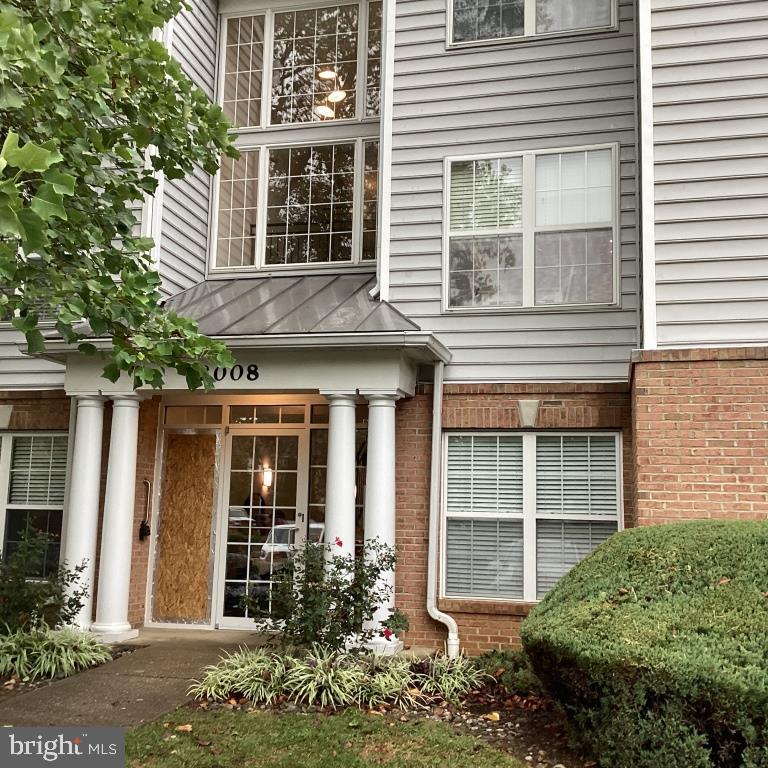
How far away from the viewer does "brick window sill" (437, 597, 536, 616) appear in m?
7.74

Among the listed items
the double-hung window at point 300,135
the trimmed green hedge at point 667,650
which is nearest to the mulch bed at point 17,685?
the trimmed green hedge at point 667,650

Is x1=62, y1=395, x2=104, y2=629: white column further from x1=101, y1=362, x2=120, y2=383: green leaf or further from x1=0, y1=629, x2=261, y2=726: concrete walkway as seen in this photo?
x1=101, y1=362, x2=120, y2=383: green leaf

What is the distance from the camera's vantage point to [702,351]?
252 inches

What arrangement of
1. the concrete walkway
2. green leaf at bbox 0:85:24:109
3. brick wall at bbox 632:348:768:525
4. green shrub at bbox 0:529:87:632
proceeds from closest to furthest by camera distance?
1. green leaf at bbox 0:85:24:109
2. the concrete walkway
3. brick wall at bbox 632:348:768:525
4. green shrub at bbox 0:529:87:632

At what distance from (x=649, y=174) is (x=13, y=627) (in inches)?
276

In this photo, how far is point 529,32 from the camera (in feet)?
28.3

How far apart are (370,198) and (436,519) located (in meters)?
4.09

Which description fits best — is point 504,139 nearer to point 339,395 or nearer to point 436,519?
point 339,395

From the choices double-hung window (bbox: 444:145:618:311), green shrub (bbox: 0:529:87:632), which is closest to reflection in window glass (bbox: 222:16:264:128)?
double-hung window (bbox: 444:145:618:311)

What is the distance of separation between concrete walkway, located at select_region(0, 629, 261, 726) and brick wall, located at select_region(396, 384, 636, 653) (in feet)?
5.71

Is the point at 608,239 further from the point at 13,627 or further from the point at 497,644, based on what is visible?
the point at 13,627

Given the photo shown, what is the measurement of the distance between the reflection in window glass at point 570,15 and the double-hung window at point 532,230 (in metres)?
1.44

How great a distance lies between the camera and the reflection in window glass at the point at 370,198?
31.6 feet

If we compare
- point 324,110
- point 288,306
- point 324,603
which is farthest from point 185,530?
point 324,110
